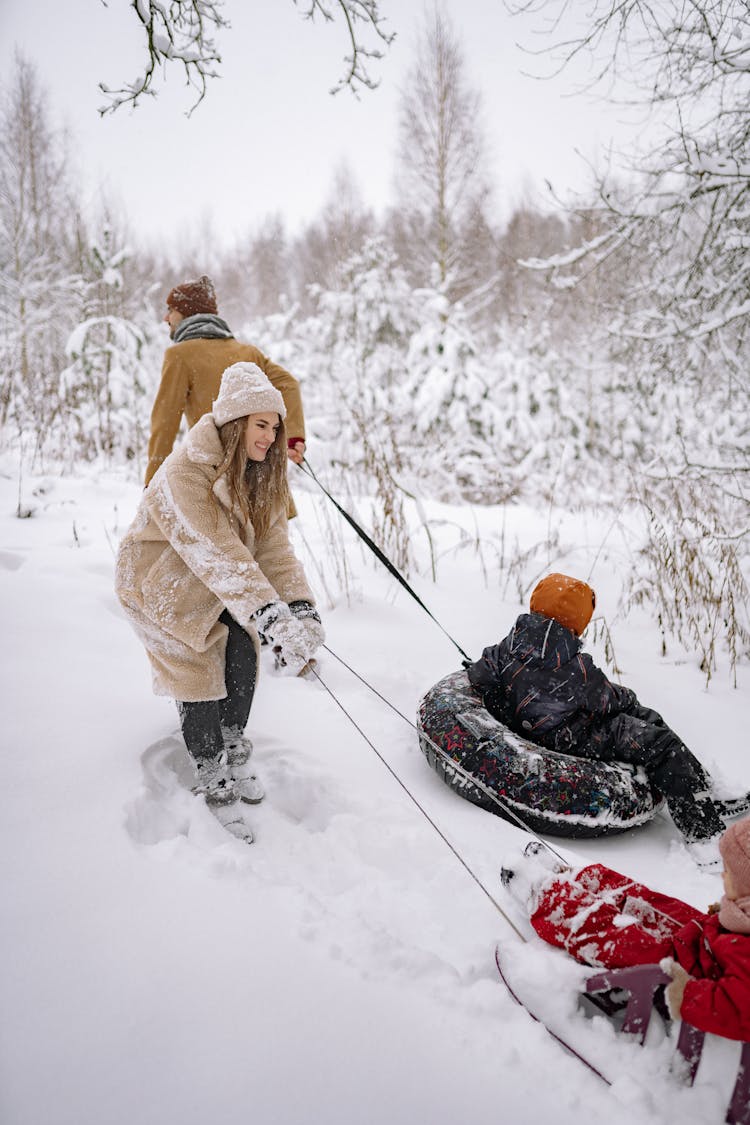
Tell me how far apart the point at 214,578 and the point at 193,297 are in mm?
1990

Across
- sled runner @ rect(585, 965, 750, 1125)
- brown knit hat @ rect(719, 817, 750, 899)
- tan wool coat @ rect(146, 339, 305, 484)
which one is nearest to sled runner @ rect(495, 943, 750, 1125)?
sled runner @ rect(585, 965, 750, 1125)

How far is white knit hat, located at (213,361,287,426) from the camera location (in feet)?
6.48

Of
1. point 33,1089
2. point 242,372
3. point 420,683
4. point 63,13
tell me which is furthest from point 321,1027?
point 63,13

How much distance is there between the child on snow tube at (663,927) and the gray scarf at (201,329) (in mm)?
2730

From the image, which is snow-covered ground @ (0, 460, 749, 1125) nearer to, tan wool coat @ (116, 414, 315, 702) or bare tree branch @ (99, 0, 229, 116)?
tan wool coat @ (116, 414, 315, 702)

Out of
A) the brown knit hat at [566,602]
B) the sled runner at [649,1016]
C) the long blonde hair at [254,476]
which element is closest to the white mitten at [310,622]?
the long blonde hair at [254,476]

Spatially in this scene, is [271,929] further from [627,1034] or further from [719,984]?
[719,984]

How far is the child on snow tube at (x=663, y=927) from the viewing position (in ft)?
4.01

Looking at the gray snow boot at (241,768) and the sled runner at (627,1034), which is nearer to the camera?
the sled runner at (627,1034)

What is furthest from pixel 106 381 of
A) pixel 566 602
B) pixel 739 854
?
pixel 739 854

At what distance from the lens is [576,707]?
95.5 inches

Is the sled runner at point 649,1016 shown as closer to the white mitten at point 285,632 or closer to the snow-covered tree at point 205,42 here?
the white mitten at point 285,632

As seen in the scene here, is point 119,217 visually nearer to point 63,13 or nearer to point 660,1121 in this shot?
point 63,13

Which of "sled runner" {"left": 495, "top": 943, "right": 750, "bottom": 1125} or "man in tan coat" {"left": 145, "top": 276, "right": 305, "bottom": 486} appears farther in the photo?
"man in tan coat" {"left": 145, "top": 276, "right": 305, "bottom": 486}
